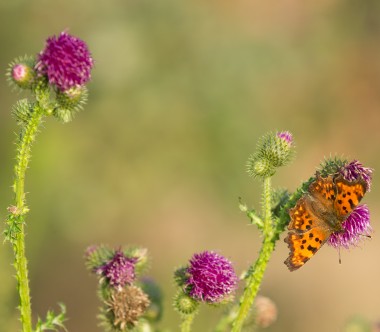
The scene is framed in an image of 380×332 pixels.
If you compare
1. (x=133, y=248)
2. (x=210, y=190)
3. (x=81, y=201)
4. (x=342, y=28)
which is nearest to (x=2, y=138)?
(x=81, y=201)

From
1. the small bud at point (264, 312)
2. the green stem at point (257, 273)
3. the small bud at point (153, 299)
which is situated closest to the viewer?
the green stem at point (257, 273)

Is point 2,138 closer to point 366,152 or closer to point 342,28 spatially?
point 366,152

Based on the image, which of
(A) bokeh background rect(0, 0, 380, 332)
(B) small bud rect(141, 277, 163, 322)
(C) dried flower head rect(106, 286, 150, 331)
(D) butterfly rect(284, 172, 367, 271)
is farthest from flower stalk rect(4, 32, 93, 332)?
(A) bokeh background rect(0, 0, 380, 332)

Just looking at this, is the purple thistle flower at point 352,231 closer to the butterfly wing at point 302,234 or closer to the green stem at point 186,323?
the butterfly wing at point 302,234

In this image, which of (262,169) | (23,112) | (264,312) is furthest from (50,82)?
(264,312)

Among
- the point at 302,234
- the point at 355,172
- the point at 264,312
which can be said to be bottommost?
the point at 302,234

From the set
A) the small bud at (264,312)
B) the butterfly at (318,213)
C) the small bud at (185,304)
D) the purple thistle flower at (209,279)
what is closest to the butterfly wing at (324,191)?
the butterfly at (318,213)

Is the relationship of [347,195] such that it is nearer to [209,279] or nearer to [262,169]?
[262,169]
